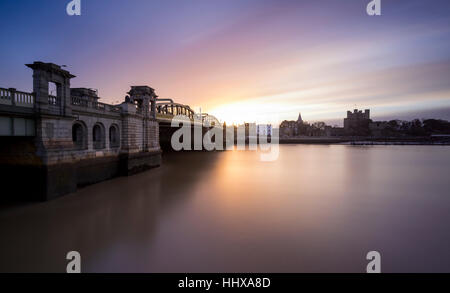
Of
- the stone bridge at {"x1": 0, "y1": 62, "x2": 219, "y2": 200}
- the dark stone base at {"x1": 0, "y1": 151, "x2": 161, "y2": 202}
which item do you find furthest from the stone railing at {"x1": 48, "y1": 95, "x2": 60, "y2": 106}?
the dark stone base at {"x1": 0, "y1": 151, "x2": 161, "y2": 202}

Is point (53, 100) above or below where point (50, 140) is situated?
above

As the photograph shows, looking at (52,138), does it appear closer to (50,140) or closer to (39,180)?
(50,140)

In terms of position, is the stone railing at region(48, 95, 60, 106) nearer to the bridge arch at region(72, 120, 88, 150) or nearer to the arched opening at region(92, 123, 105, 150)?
the bridge arch at region(72, 120, 88, 150)

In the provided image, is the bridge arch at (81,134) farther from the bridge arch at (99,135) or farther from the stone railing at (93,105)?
the bridge arch at (99,135)

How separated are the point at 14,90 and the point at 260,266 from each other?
49.3 feet

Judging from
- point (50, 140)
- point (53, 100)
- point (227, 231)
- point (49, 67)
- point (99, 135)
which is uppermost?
point (49, 67)

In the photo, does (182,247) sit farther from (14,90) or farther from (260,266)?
(14,90)

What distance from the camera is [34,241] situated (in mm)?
8242

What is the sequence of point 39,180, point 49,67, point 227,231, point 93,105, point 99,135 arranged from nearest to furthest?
point 227,231
point 39,180
point 49,67
point 93,105
point 99,135

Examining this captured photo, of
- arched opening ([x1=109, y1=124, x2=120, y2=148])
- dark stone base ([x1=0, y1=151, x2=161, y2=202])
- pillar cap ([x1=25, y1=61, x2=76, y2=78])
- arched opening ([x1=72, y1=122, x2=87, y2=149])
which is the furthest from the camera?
arched opening ([x1=109, y1=124, x2=120, y2=148])

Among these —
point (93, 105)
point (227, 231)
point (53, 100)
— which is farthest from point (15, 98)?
point (227, 231)

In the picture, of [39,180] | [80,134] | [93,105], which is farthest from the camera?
[93,105]

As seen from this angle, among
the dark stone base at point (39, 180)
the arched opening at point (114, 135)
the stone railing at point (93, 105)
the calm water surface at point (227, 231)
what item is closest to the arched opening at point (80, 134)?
the dark stone base at point (39, 180)
